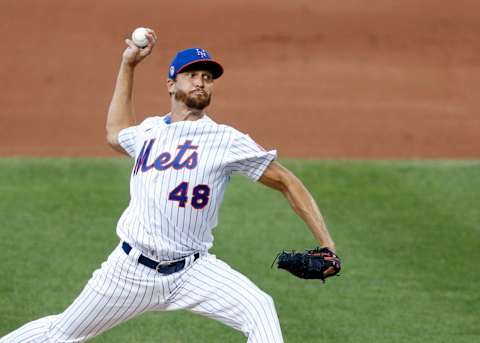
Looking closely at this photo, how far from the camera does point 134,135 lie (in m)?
6.03

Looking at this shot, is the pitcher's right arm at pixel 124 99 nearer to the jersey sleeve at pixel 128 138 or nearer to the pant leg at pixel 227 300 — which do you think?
the jersey sleeve at pixel 128 138

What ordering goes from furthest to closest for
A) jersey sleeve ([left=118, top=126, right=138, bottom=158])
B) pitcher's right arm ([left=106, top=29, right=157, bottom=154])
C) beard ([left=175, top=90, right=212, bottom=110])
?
pitcher's right arm ([left=106, top=29, right=157, bottom=154]) < jersey sleeve ([left=118, top=126, right=138, bottom=158]) < beard ([left=175, top=90, right=212, bottom=110])

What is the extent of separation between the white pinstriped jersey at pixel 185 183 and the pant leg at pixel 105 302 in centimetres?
14

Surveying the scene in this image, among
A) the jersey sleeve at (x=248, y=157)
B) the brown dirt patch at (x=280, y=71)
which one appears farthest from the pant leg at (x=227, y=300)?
the brown dirt patch at (x=280, y=71)

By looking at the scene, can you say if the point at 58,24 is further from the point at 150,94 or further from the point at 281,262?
the point at 281,262

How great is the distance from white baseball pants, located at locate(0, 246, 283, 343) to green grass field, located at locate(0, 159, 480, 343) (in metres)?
1.95

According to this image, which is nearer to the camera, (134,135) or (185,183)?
(185,183)

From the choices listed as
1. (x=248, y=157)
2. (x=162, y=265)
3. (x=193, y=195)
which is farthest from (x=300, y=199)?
(x=162, y=265)

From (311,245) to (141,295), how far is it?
456 cm

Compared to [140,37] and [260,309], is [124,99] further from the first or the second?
[260,309]

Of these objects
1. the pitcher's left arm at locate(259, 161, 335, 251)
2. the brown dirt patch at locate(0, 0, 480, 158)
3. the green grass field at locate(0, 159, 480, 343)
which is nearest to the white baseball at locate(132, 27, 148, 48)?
the pitcher's left arm at locate(259, 161, 335, 251)

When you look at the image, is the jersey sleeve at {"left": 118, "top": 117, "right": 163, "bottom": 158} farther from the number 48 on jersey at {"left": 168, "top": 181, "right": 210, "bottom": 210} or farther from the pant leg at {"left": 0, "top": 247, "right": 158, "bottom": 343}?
the pant leg at {"left": 0, "top": 247, "right": 158, "bottom": 343}

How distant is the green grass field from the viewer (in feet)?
26.6

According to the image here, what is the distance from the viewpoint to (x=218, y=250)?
9828 mm
